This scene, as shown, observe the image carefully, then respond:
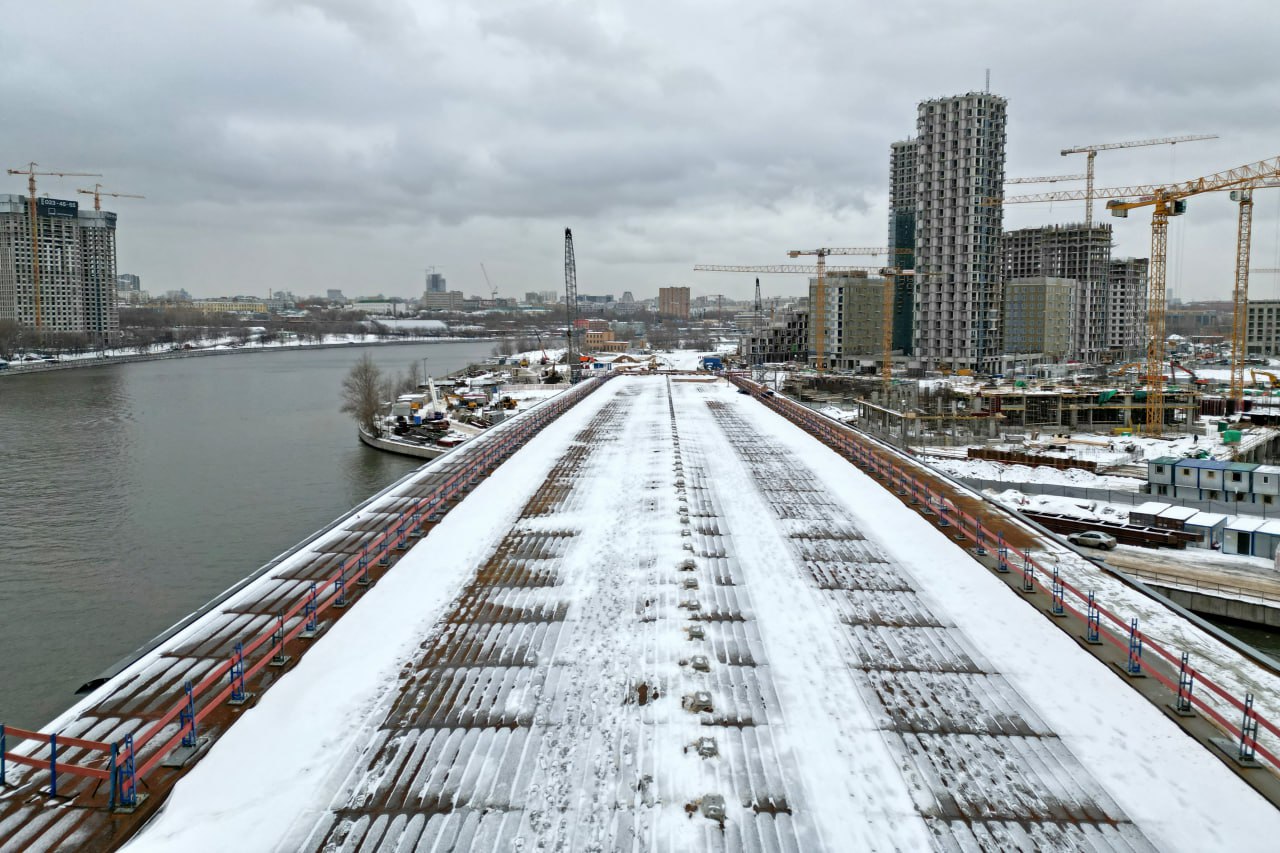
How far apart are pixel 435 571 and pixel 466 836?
403cm

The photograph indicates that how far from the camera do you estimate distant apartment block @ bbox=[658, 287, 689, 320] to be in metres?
184

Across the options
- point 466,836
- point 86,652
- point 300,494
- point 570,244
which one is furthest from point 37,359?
point 466,836

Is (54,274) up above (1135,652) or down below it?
above

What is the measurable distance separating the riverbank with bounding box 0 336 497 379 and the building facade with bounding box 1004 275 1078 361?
6878cm

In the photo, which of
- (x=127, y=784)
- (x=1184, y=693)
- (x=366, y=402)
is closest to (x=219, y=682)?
(x=127, y=784)

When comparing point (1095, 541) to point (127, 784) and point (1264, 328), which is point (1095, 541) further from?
point (1264, 328)

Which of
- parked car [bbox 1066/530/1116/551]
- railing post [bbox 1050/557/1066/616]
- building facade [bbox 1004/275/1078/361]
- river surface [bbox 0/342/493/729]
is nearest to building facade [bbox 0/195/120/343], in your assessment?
river surface [bbox 0/342/493/729]

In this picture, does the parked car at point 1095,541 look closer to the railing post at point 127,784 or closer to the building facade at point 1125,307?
the railing post at point 127,784

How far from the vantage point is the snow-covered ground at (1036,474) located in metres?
20.8

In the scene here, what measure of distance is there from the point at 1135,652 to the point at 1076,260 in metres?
78.1

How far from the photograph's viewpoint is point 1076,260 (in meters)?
73.0

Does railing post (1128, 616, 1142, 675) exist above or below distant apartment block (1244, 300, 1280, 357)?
below

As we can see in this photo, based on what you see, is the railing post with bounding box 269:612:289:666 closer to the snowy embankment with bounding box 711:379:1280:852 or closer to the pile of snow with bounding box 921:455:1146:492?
the snowy embankment with bounding box 711:379:1280:852

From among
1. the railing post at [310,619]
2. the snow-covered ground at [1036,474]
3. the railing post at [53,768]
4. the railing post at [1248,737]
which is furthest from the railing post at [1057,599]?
the snow-covered ground at [1036,474]
